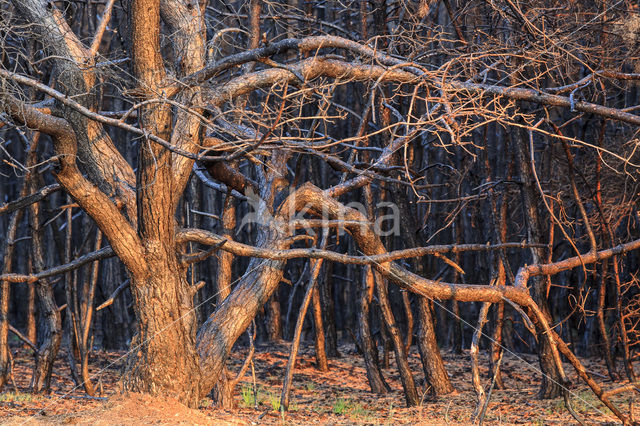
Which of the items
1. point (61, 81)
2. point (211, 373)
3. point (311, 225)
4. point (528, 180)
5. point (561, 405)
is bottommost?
point (561, 405)

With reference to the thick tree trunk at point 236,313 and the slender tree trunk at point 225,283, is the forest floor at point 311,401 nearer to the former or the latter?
the slender tree trunk at point 225,283

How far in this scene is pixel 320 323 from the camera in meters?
10.8

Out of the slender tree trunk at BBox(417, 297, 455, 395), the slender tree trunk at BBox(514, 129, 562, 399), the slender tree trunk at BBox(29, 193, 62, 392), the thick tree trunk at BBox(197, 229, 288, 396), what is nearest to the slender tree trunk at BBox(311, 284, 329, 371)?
the slender tree trunk at BBox(417, 297, 455, 395)

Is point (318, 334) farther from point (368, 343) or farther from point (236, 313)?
point (236, 313)

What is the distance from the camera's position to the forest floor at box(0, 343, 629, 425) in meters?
5.35

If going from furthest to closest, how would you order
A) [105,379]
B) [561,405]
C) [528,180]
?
[105,379], [528,180], [561,405]

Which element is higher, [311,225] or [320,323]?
[311,225]

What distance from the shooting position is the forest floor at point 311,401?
5.35m

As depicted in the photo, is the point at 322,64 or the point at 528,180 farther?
the point at 528,180

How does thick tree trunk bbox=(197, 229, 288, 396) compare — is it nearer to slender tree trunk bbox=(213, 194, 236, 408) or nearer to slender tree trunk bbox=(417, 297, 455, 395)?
slender tree trunk bbox=(213, 194, 236, 408)

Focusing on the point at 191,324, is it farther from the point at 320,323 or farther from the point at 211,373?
the point at 320,323

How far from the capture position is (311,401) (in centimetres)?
894

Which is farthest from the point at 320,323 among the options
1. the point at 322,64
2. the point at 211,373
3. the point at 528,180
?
the point at 322,64

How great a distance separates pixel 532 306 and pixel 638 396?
2896 mm
